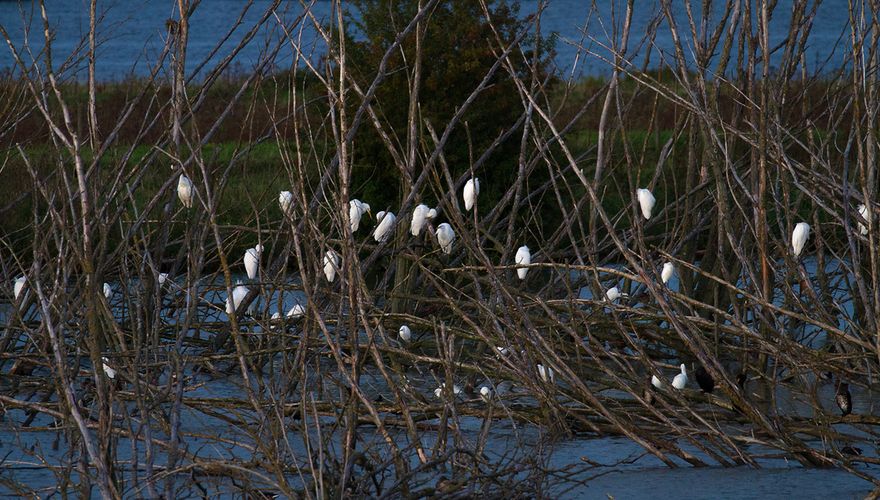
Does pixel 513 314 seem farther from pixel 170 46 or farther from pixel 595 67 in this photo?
pixel 595 67

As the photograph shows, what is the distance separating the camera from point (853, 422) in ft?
12.5

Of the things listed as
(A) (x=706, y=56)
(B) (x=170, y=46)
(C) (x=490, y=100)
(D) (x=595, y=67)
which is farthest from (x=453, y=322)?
(D) (x=595, y=67)

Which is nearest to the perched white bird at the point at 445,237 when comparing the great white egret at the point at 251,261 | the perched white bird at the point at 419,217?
the perched white bird at the point at 419,217

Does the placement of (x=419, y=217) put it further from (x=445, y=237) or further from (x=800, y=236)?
(x=800, y=236)

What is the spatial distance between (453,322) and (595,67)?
63.0 feet

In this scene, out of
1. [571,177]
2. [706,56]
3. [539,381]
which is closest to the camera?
[539,381]

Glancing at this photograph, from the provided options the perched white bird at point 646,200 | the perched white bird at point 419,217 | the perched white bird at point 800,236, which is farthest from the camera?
the perched white bird at point 419,217

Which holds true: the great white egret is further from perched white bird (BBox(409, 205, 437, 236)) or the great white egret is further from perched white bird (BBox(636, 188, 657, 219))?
perched white bird (BBox(636, 188, 657, 219))

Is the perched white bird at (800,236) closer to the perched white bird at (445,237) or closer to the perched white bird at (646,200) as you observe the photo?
the perched white bird at (646,200)

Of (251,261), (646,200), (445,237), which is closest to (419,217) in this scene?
(445,237)

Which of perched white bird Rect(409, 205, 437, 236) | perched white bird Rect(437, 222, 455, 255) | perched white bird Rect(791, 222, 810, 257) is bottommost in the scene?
perched white bird Rect(791, 222, 810, 257)

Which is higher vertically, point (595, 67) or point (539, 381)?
point (595, 67)

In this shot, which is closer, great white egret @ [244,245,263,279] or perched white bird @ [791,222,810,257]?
perched white bird @ [791,222,810,257]

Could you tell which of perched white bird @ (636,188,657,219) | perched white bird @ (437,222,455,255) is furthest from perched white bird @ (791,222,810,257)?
perched white bird @ (437,222,455,255)
